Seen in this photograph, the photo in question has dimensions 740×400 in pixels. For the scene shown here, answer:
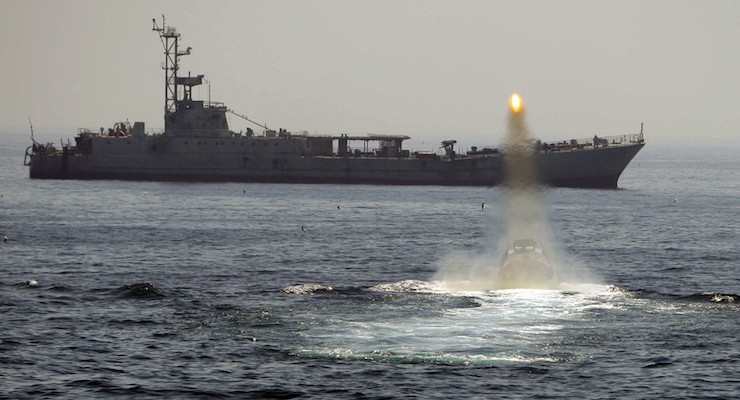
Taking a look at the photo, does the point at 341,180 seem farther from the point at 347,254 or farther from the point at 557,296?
the point at 557,296

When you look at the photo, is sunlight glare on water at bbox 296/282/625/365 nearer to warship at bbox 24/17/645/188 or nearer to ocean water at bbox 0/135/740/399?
ocean water at bbox 0/135/740/399

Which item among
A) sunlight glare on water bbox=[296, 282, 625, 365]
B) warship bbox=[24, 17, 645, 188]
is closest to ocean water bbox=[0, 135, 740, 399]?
sunlight glare on water bbox=[296, 282, 625, 365]

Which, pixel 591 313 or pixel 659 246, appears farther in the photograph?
pixel 659 246

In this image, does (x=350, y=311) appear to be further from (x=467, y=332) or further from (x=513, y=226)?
(x=513, y=226)

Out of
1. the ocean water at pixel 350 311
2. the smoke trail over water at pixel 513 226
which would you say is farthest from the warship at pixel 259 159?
the ocean water at pixel 350 311

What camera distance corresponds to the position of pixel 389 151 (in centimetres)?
17200

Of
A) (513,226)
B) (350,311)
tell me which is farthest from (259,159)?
(350,311)

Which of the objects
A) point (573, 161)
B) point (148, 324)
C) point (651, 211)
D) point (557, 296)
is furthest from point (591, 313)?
point (573, 161)

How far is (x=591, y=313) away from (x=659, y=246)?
4032 centimetres

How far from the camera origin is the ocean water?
4991 centimetres

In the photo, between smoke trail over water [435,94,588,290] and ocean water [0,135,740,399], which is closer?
ocean water [0,135,740,399]

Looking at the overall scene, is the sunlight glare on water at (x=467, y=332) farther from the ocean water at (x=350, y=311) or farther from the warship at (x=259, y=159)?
the warship at (x=259, y=159)

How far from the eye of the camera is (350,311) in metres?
65.2

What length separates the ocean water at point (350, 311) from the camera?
1965 inches
